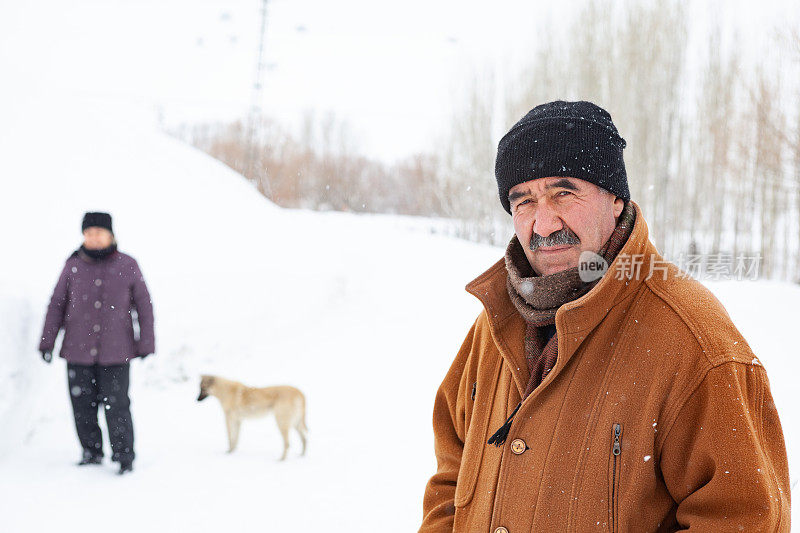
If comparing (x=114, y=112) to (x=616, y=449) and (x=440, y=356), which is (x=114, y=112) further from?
(x=616, y=449)

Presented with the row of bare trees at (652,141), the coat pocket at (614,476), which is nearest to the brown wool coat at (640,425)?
the coat pocket at (614,476)

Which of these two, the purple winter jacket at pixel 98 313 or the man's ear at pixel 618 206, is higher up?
the man's ear at pixel 618 206

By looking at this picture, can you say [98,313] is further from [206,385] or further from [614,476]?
[614,476]

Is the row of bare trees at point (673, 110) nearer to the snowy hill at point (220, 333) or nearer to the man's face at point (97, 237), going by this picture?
the snowy hill at point (220, 333)

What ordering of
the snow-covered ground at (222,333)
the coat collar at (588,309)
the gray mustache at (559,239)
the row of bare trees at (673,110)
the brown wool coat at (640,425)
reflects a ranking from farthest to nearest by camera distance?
the row of bare trees at (673,110), the snow-covered ground at (222,333), the gray mustache at (559,239), the coat collar at (588,309), the brown wool coat at (640,425)

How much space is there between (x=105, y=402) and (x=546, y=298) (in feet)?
12.0

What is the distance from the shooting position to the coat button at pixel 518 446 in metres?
1.14

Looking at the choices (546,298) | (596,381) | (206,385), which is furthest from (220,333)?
(596,381)

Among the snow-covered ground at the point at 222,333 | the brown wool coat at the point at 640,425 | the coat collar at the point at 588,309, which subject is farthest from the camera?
the snow-covered ground at the point at 222,333

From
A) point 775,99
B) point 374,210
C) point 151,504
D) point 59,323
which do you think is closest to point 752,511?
point 151,504

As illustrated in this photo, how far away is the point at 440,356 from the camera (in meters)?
6.32

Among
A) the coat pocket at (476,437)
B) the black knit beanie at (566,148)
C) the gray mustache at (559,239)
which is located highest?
the black knit beanie at (566,148)

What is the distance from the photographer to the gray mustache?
1.22m

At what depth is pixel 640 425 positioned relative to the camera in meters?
1.04
